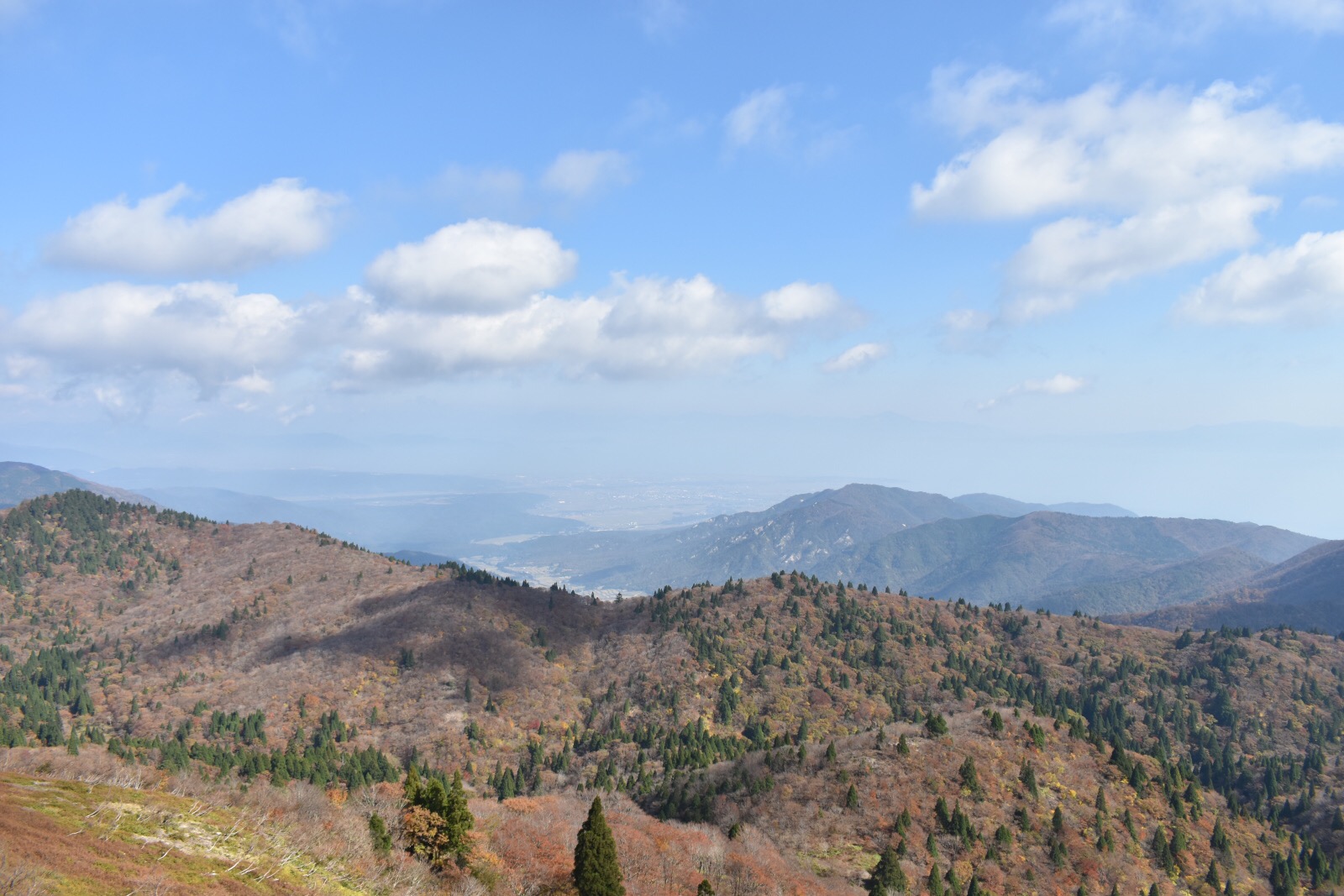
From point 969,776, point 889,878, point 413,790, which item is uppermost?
point 413,790

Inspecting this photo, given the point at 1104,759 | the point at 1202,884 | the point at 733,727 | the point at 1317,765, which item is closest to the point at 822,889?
the point at 1202,884

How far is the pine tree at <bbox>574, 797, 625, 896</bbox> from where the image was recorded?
210 feet

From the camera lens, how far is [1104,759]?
12338cm

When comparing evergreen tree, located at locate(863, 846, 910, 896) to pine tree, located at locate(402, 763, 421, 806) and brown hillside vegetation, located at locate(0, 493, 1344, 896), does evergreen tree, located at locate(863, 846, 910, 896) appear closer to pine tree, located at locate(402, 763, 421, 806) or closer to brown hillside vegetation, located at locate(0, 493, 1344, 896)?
brown hillside vegetation, located at locate(0, 493, 1344, 896)

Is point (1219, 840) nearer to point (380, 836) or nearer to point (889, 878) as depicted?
point (889, 878)

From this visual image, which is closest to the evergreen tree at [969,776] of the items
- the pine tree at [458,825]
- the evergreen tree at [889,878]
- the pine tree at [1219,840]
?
the evergreen tree at [889,878]

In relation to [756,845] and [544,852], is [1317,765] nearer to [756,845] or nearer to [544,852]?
[756,845]

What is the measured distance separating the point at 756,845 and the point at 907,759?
112 feet

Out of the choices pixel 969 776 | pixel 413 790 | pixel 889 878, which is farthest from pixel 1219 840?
pixel 413 790

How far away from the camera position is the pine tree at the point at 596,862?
6391 centimetres

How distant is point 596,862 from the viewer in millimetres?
64750

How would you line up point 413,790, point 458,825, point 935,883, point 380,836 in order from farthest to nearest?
point 935,883 < point 413,790 < point 458,825 < point 380,836

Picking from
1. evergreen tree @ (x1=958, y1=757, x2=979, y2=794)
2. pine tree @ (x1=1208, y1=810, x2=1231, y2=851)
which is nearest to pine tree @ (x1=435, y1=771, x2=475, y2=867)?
evergreen tree @ (x1=958, y1=757, x2=979, y2=794)

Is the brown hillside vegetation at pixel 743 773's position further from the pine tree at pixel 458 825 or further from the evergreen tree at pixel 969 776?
the pine tree at pixel 458 825
